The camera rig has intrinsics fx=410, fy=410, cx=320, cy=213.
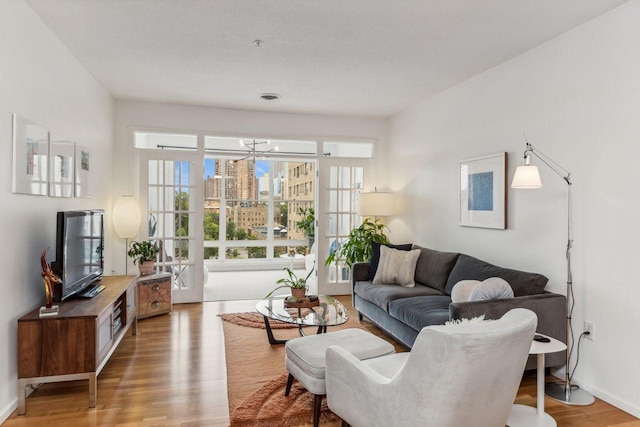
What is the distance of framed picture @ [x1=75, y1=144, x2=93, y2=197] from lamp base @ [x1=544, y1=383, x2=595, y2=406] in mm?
4184

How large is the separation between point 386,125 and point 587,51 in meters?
3.39

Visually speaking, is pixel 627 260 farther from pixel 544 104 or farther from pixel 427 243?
pixel 427 243

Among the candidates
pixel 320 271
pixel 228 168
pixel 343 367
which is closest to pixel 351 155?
pixel 320 271

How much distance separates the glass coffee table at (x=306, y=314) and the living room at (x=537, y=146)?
1.62m

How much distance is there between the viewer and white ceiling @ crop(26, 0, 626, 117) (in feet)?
9.10

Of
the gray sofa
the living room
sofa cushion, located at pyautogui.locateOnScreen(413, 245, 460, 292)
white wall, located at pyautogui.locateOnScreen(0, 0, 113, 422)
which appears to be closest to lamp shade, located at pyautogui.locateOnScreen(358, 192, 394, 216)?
the gray sofa

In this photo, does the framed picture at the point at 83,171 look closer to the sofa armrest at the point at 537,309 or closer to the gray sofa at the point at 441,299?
the gray sofa at the point at 441,299

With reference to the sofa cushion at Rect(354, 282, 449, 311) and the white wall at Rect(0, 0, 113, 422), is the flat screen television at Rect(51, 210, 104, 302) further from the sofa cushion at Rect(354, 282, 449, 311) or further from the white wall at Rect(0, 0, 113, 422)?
the sofa cushion at Rect(354, 282, 449, 311)

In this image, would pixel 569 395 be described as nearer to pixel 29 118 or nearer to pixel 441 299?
pixel 441 299

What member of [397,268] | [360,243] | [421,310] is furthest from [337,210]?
[421,310]

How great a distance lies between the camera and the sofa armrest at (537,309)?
2740 millimetres

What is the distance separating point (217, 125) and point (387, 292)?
3.24 meters

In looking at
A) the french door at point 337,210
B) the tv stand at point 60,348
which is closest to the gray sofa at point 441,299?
the french door at point 337,210

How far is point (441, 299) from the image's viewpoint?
3.66 metres
